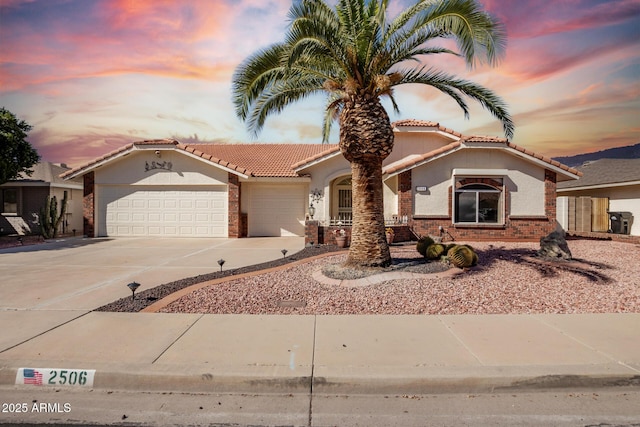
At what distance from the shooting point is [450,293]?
6574 millimetres

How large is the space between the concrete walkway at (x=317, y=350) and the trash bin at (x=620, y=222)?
41.7 ft

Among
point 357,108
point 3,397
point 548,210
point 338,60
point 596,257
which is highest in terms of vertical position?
point 338,60

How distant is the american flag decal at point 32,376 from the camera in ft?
12.5

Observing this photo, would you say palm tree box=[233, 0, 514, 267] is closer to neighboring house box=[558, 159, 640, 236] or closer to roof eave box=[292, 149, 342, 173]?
roof eave box=[292, 149, 342, 173]

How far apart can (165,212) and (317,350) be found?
48.6ft

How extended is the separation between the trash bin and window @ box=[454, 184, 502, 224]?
19.4ft

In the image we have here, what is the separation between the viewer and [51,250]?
13297 millimetres

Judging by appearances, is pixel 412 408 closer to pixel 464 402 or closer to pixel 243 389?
pixel 464 402

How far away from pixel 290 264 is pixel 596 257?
324 inches

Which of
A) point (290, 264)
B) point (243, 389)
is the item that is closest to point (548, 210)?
point (290, 264)

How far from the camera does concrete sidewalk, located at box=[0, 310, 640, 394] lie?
12.2ft

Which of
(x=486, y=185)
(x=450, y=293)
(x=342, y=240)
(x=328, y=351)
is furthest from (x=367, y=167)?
(x=486, y=185)

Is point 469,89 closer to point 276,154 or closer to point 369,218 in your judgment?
point 369,218

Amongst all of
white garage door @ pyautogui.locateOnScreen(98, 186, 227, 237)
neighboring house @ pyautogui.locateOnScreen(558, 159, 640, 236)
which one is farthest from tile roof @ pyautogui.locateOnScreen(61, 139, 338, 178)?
neighboring house @ pyautogui.locateOnScreen(558, 159, 640, 236)
